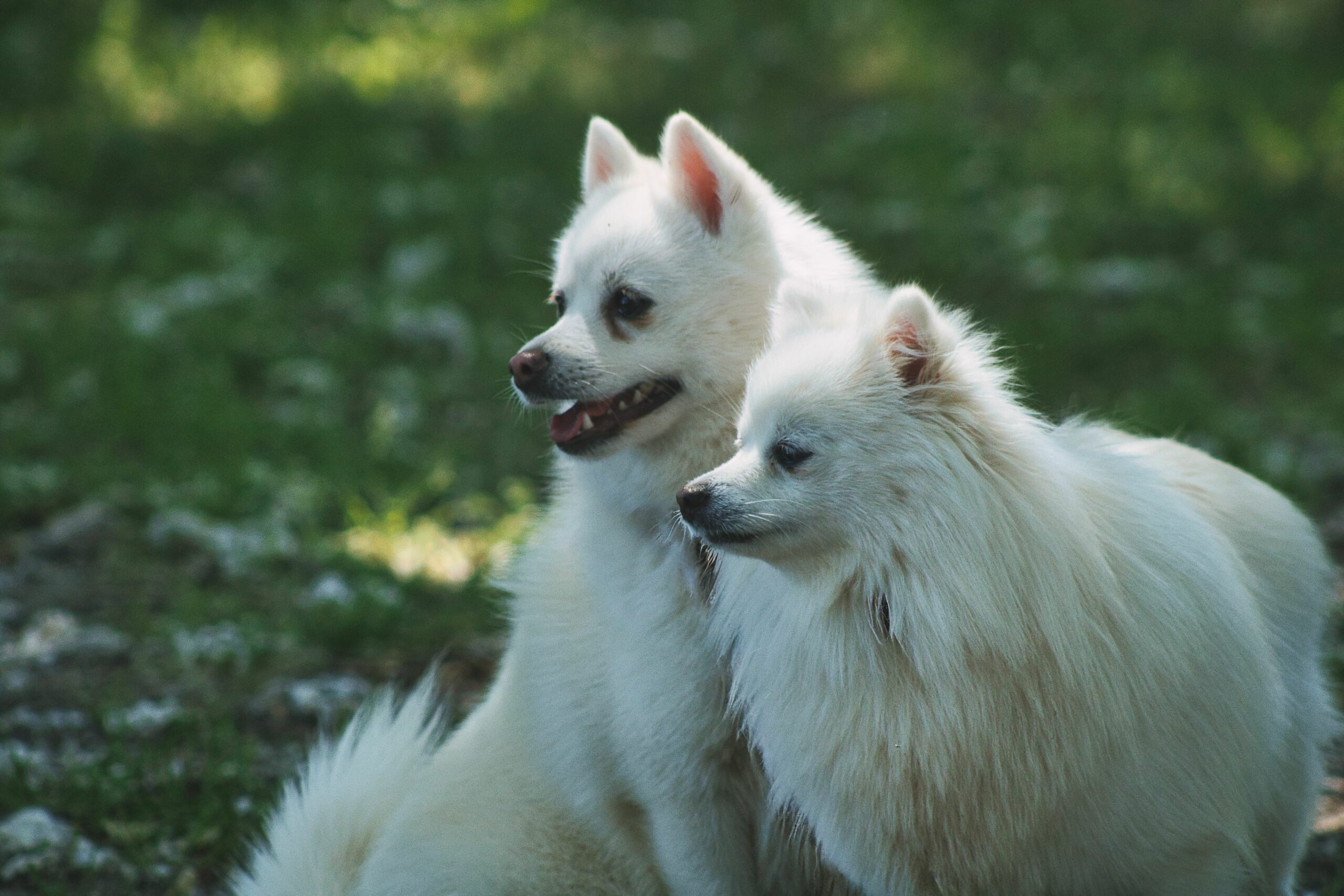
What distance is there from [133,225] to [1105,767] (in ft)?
21.4

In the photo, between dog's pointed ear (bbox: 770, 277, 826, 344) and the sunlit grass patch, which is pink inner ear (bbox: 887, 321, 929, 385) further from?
the sunlit grass patch

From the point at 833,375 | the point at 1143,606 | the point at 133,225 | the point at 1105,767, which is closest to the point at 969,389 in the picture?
the point at 833,375

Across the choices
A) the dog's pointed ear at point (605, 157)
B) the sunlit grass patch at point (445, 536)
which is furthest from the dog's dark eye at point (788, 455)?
the sunlit grass patch at point (445, 536)

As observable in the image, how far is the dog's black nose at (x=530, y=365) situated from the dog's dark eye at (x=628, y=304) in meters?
0.20

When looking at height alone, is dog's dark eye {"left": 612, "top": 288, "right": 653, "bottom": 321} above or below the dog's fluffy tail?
above

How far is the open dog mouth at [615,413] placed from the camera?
271cm

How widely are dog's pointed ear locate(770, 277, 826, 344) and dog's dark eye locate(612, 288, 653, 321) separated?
0.44 m

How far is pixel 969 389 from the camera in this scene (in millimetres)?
2139

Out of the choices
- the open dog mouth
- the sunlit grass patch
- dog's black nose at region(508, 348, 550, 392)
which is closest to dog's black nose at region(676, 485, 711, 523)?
the open dog mouth

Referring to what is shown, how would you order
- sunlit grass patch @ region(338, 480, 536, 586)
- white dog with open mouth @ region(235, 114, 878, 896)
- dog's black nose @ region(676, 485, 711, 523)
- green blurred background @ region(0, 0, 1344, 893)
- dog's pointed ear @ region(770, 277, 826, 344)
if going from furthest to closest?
1. sunlit grass patch @ region(338, 480, 536, 586)
2. green blurred background @ region(0, 0, 1344, 893)
3. white dog with open mouth @ region(235, 114, 878, 896)
4. dog's pointed ear @ region(770, 277, 826, 344)
5. dog's black nose @ region(676, 485, 711, 523)

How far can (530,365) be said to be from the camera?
276 cm

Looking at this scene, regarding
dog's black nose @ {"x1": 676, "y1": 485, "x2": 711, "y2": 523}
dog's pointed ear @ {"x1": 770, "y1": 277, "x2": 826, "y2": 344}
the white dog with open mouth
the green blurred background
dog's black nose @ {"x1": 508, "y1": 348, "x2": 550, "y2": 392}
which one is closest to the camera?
dog's black nose @ {"x1": 676, "y1": 485, "x2": 711, "y2": 523}

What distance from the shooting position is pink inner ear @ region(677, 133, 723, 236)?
282cm

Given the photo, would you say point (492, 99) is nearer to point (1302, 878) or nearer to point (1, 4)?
point (1, 4)
